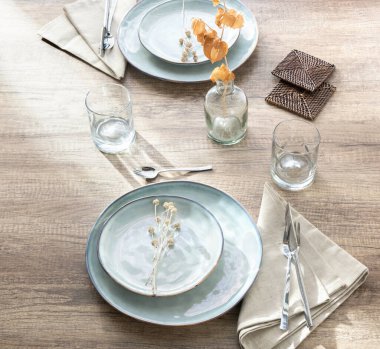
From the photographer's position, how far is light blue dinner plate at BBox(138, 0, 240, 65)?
1.64 m

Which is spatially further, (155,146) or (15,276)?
(155,146)

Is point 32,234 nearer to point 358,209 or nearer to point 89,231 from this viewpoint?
point 89,231

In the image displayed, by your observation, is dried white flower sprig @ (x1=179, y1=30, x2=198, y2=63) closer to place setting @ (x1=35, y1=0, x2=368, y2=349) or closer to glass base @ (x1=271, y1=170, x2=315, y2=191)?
place setting @ (x1=35, y1=0, x2=368, y2=349)

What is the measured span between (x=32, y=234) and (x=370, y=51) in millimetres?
912

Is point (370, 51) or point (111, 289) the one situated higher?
point (370, 51)

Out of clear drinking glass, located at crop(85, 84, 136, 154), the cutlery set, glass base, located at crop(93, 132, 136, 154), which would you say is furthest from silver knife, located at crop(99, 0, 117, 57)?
the cutlery set

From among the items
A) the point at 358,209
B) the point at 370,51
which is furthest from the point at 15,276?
the point at 370,51

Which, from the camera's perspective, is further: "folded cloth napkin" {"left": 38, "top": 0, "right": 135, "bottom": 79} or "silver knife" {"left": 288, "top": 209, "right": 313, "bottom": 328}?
"folded cloth napkin" {"left": 38, "top": 0, "right": 135, "bottom": 79}

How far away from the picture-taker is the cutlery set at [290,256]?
1.15 meters

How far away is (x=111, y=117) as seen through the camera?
1528 mm

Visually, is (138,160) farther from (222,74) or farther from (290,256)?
(290,256)

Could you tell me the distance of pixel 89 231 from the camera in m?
1.33

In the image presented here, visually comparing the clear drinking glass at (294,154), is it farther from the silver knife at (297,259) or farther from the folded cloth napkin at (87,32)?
the folded cloth napkin at (87,32)

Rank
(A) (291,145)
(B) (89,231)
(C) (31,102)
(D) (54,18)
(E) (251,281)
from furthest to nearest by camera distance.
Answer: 1. (D) (54,18)
2. (C) (31,102)
3. (A) (291,145)
4. (B) (89,231)
5. (E) (251,281)
